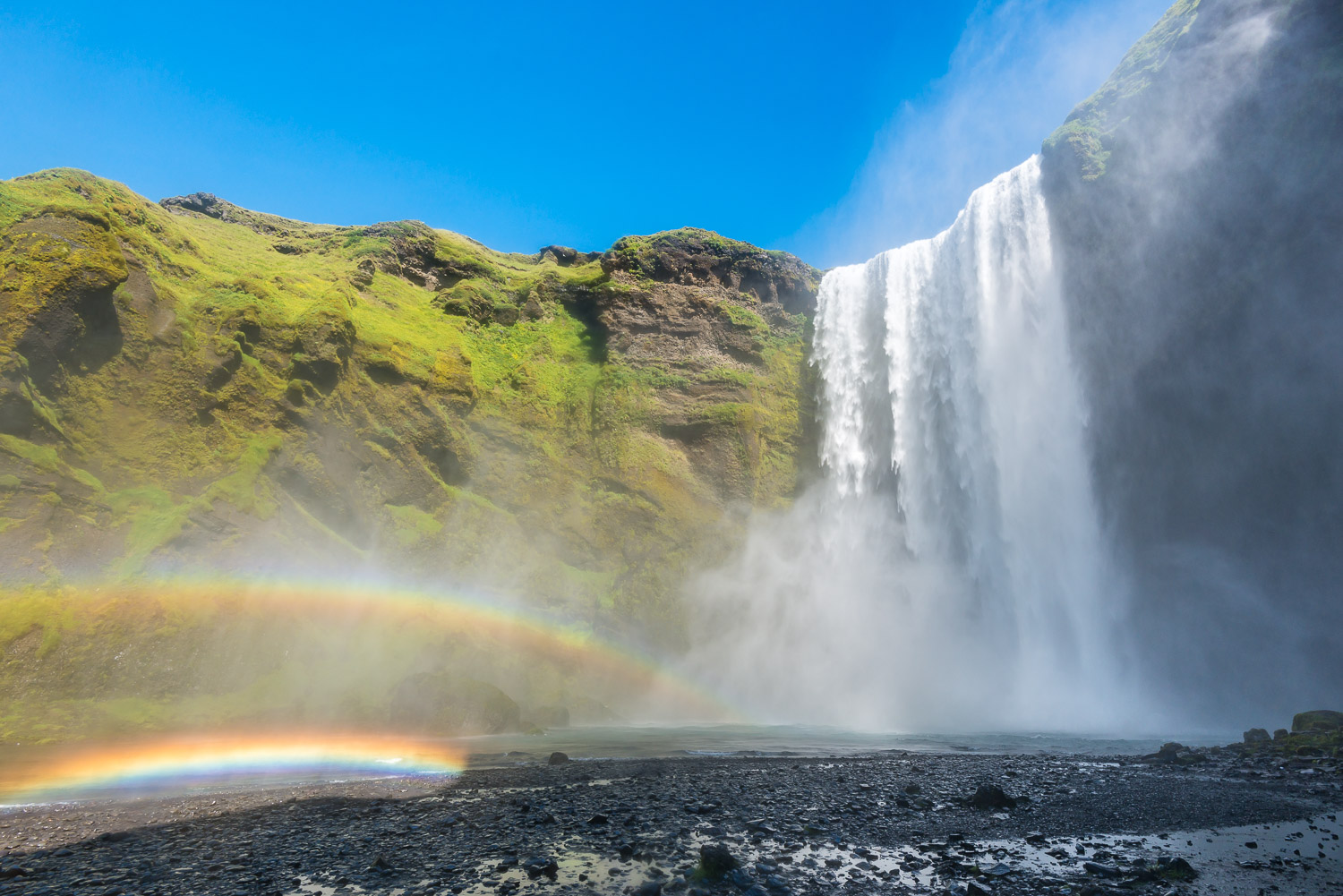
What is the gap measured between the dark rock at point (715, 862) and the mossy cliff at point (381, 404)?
2203cm

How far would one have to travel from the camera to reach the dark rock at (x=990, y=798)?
895 cm

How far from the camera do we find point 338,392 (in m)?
29.1

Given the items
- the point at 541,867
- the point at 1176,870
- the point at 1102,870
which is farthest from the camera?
the point at 541,867

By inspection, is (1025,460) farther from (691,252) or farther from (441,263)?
(441,263)

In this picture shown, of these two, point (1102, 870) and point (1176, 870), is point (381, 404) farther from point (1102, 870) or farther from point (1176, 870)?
point (1176, 870)

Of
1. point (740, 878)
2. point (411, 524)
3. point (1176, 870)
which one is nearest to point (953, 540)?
point (1176, 870)

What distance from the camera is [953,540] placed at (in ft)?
104

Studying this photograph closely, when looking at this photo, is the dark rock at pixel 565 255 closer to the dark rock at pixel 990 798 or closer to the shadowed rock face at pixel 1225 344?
the shadowed rock face at pixel 1225 344

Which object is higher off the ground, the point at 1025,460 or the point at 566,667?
the point at 1025,460

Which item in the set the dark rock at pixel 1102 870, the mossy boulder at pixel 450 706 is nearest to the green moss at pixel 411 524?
the mossy boulder at pixel 450 706

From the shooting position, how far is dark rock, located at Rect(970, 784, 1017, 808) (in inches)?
352

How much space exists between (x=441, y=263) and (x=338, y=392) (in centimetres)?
2319

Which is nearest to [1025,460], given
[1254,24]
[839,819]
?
[1254,24]

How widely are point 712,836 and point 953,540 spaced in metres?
28.5
